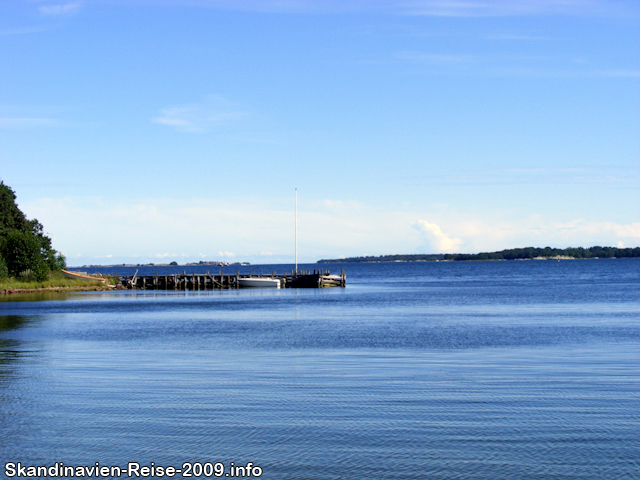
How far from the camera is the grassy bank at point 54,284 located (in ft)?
258

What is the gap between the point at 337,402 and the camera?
1627 cm

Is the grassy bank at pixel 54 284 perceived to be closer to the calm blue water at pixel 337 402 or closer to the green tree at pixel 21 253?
the green tree at pixel 21 253

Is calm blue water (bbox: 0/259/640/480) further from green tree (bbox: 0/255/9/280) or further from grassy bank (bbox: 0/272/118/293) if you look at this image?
grassy bank (bbox: 0/272/118/293)

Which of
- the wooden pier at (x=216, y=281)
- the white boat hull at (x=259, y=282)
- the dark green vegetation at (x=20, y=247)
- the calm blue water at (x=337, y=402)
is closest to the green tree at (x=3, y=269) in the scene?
the dark green vegetation at (x=20, y=247)

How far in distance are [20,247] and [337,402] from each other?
2900 inches

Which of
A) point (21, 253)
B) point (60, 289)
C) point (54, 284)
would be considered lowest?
point (60, 289)

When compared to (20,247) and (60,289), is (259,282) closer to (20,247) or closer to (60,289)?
(60,289)

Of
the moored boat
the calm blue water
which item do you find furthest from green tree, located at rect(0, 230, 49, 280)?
the calm blue water

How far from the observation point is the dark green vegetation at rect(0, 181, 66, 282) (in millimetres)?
80062

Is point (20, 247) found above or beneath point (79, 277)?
above

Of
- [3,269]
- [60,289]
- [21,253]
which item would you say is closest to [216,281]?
[60,289]

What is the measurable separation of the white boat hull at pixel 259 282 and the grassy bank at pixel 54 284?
2007 cm

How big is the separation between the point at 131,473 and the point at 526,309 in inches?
1695

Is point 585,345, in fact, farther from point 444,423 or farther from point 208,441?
point 208,441
